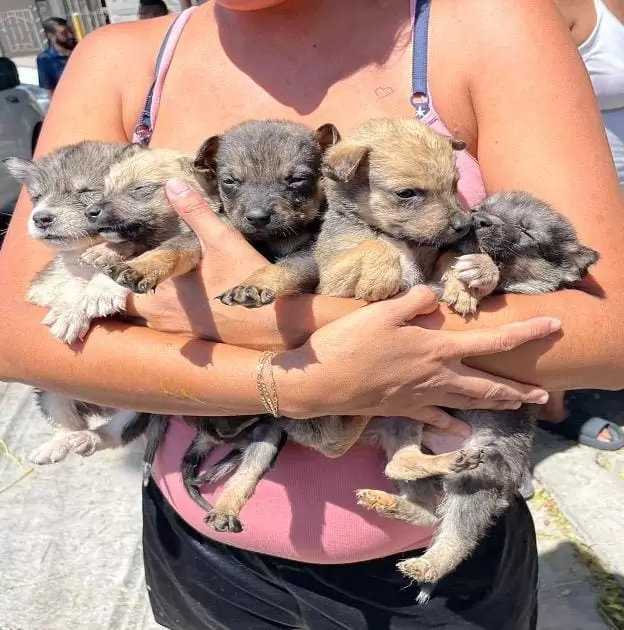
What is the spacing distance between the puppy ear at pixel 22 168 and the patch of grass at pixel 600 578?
10.8 feet

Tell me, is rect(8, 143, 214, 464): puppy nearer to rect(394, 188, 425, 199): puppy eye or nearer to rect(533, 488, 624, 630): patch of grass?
rect(394, 188, 425, 199): puppy eye

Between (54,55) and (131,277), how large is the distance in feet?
33.8

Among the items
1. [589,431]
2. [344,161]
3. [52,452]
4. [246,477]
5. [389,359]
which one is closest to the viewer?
[389,359]

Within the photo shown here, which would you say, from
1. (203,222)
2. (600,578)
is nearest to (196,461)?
(203,222)

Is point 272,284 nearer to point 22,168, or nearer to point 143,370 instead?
point 143,370

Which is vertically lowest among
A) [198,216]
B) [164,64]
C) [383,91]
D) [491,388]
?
[491,388]

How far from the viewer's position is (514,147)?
73.0 inches

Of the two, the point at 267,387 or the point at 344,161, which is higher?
the point at 344,161

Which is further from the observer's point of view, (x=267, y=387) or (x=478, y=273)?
(x=478, y=273)

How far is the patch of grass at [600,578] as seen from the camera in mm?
3182

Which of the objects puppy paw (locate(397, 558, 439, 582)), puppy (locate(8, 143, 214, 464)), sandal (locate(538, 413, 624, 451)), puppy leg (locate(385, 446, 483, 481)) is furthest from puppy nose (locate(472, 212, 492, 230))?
sandal (locate(538, 413, 624, 451))

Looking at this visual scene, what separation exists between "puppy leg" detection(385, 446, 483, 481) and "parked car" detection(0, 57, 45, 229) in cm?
631

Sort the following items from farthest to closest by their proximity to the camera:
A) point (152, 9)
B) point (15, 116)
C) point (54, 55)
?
point (54, 55) < point (152, 9) < point (15, 116)

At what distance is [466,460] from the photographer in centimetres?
191
